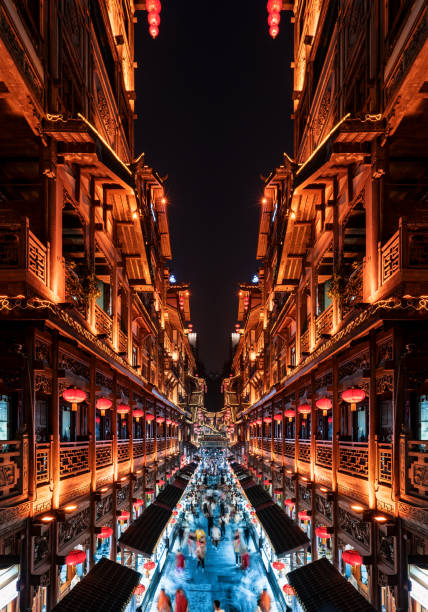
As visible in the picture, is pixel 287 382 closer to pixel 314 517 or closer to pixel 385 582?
pixel 314 517

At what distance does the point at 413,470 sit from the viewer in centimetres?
827

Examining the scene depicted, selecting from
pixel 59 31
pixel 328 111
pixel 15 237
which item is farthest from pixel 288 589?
pixel 59 31

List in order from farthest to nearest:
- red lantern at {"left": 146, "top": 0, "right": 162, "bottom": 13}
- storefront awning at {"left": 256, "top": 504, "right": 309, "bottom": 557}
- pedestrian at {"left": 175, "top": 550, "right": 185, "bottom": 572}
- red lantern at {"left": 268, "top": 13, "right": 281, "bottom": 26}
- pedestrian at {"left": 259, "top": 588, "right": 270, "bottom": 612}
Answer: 1. pedestrian at {"left": 175, "top": 550, "right": 185, "bottom": 572}
2. red lantern at {"left": 268, "top": 13, "right": 281, "bottom": 26}
3. pedestrian at {"left": 259, "top": 588, "right": 270, "bottom": 612}
4. red lantern at {"left": 146, "top": 0, "right": 162, "bottom": 13}
5. storefront awning at {"left": 256, "top": 504, "right": 309, "bottom": 557}

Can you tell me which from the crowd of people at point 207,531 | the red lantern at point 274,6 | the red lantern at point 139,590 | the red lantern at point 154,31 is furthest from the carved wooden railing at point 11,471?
the red lantern at point 274,6

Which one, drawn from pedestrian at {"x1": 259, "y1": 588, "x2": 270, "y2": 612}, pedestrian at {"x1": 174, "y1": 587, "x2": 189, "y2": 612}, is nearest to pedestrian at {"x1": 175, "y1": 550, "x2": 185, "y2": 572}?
pedestrian at {"x1": 174, "y1": 587, "x2": 189, "y2": 612}

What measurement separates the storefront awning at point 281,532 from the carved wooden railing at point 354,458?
15.7ft

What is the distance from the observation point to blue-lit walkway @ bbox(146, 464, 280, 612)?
57.2ft

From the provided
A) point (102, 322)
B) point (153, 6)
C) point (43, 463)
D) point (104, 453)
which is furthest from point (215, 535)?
point (153, 6)

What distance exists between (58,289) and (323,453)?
923cm

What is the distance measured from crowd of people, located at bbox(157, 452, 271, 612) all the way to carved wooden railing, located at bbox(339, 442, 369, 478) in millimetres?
7311

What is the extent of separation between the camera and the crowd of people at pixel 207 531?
16.0 m

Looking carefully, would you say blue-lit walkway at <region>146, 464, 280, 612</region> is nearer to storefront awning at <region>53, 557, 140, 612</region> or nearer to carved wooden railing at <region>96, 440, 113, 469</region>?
storefront awning at <region>53, 557, 140, 612</region>

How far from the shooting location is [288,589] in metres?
15.6

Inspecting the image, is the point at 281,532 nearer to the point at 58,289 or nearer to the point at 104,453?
the point at 104,453
